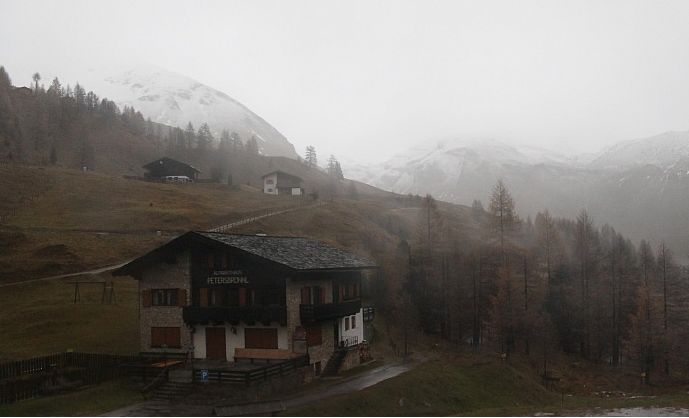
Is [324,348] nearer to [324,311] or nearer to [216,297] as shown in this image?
[324,311]

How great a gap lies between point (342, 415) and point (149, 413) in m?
10.2

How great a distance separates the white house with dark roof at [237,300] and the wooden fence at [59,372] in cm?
420

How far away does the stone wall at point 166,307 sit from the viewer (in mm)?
43938

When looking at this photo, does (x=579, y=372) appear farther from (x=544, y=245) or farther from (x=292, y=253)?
(x=292, y=253)

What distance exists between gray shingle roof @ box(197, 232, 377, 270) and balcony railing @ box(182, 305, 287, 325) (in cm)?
353

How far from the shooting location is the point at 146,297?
1772 inches

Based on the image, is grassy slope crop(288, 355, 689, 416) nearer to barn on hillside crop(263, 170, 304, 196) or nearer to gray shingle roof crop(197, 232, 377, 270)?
gray shingle roof crop(197, 232, 377, 270)

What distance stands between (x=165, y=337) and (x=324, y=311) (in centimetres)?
1215

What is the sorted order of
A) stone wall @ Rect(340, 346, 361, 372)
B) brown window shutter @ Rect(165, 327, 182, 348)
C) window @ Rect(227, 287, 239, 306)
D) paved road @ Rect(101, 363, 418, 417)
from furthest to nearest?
stone wall @ Rect(340, 346, 361, 372) → brown window shutter @ Rect(165, 327, 182, 348) → window @ Rect(227, 287, 239, 306) → paved road @ Rect(101, 363, 418, 417)

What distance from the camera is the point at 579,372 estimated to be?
6300 cm

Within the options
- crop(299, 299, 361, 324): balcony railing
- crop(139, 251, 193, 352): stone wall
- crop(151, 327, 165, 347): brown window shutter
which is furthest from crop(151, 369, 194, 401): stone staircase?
crop(299, 299, 361, 324): balcony railing

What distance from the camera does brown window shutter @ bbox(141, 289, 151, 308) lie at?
44888mm

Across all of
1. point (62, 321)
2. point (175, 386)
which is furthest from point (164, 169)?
point (175, 386)

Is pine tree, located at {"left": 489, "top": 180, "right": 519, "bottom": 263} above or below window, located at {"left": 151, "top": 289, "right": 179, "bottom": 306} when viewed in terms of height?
above
